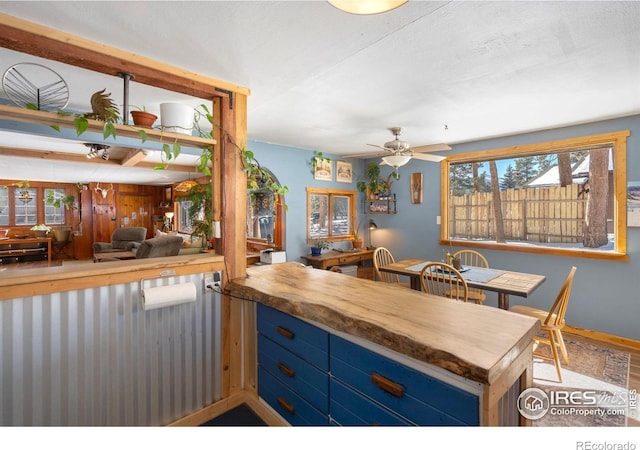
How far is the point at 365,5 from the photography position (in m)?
1.12

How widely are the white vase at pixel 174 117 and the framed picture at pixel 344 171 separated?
3661mm

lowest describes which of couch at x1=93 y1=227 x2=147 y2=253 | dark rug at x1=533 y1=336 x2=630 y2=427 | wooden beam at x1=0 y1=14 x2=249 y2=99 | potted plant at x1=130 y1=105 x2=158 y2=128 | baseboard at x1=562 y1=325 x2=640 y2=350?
dark rug at x1=533 y1=336 x2=630 y2=427

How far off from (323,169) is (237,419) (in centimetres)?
386

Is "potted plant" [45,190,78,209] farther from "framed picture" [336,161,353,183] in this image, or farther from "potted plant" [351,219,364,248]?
"potted plant" [351,219,364,248]

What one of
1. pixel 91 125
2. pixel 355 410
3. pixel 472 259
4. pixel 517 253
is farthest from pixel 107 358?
pixel 517 253

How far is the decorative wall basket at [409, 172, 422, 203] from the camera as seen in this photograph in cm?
488

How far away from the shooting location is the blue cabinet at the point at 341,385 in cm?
105

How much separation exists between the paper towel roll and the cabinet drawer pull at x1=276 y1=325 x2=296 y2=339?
54 centimetres

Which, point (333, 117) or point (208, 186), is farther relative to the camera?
point (333, 117)

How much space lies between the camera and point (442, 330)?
1.18m

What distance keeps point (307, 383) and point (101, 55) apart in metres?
2.03

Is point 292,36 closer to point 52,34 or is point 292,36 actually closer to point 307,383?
point 52,34

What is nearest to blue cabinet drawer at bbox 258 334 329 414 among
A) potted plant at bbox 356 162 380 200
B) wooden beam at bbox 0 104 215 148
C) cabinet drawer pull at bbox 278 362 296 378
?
cabinet drawer pull at bbox 278 362 296 378

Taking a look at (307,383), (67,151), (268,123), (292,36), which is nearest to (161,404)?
(307,383)
